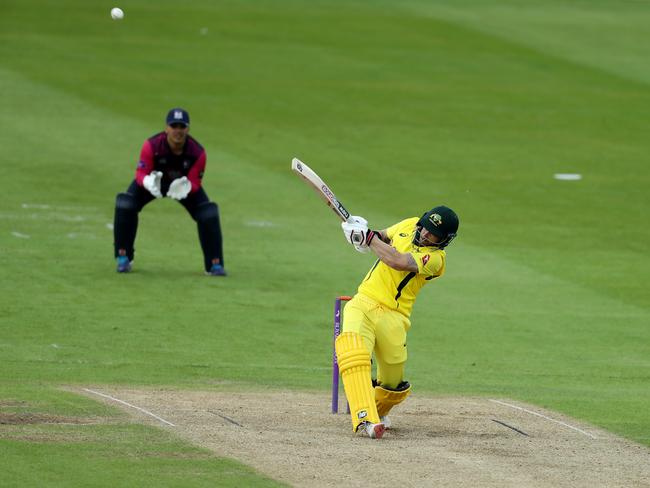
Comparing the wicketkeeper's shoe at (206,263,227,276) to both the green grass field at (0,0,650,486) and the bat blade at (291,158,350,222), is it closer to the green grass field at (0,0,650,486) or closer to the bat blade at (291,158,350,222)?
the green grass field at (0,0,650,486)

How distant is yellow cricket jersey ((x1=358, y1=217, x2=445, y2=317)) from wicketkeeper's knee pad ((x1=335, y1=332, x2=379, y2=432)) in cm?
56

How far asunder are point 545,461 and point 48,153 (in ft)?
52.8

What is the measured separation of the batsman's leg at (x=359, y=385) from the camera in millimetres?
10484

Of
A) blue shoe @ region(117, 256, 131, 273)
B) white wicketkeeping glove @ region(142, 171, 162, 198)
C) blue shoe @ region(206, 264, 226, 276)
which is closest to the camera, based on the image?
white wicketkeeping glove @ region(142, 171, 162, 198)

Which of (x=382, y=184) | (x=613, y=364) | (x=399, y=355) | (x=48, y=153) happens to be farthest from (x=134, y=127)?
(x=399, y=355)

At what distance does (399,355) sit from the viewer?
10930 millimetres

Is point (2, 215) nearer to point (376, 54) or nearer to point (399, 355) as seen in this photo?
point (399, 355)

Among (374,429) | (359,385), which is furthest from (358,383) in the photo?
(374,429)

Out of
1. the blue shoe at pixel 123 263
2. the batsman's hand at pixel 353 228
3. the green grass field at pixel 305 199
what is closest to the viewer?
the batsman's hand at pixel 353 228

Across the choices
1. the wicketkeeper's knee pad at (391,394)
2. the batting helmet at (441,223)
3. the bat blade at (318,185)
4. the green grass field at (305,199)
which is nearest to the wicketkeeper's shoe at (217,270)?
the green grass field at (305,199)

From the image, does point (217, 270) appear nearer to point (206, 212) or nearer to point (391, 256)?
point (206, 212)

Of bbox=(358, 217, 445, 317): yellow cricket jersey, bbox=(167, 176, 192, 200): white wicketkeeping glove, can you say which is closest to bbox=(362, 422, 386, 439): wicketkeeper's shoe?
bbox=(358, 217, 445, 317): yellow cricket jersey

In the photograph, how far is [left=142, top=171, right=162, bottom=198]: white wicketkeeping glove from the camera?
55.4ft

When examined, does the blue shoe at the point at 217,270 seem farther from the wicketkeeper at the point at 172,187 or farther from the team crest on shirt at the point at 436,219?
the team crest on shirt at the point at 436,219
